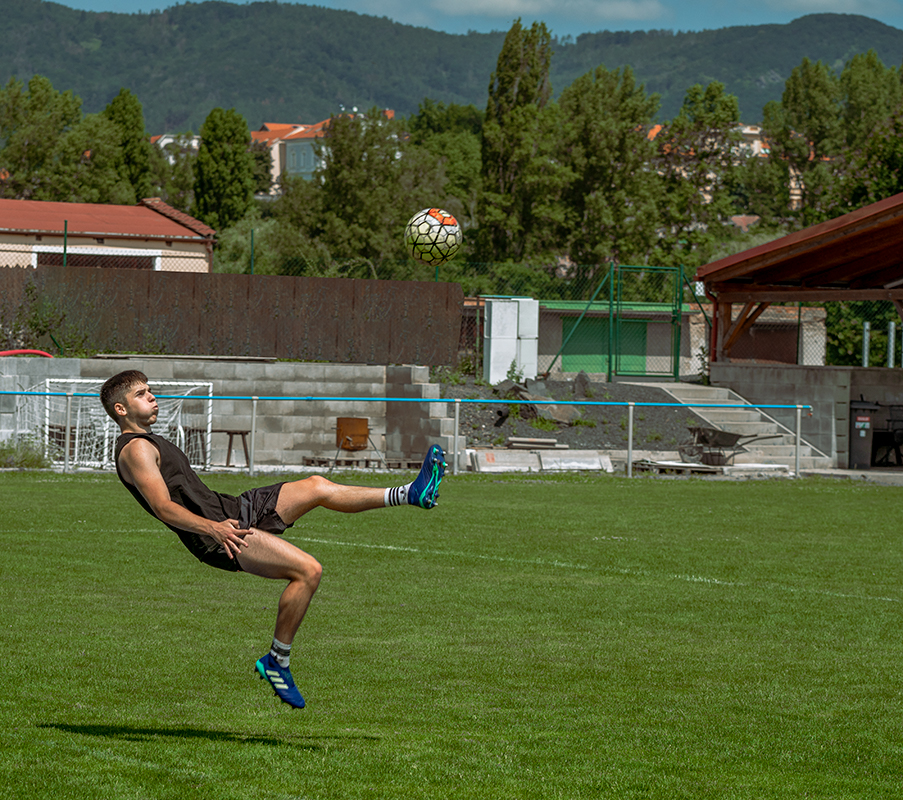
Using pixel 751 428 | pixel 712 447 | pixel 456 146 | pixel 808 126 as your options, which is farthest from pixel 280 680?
pixel 456 146

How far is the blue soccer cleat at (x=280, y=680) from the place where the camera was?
5875mm

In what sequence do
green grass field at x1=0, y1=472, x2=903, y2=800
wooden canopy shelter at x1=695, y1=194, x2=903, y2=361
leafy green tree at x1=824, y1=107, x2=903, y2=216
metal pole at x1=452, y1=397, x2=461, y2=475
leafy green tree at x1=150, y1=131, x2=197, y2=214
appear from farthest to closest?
leafy green tree at x1=150, y1=131, x2=197, y2=214
leafy green tree at x1=824, y1=107, x2=903, y2=216
wooden canopy shelter at x1=695, y1=194, x2=903, y2=361
metal pole at x1=452, y1=397, x2=461, y2=475
green grass field at x1=0, y1=472, x2=903, y2=800

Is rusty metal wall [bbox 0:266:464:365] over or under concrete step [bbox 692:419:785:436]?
over

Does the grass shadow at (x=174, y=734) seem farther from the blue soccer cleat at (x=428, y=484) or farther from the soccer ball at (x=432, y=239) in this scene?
the soccer ball at (x=432, y=239)

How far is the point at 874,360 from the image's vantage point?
39812 millimetres

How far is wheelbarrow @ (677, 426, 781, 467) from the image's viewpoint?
24.6 meters

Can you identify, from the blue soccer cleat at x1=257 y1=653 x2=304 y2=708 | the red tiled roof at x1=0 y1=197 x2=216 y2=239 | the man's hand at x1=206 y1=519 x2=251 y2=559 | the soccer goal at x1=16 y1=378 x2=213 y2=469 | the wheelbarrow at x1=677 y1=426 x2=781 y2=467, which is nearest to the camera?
the man's hand at x1=206 y1=519 x2=251 y2=559

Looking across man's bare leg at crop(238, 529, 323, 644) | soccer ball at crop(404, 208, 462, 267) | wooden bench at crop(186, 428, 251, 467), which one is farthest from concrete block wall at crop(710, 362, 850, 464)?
man's bare leg at crop(238, 529, 323, 644)

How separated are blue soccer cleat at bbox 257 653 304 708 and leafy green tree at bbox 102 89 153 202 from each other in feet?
205

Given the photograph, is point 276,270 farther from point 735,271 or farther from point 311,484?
point 311,484

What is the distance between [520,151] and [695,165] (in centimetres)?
1204

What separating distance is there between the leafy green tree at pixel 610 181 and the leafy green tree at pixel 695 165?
2.12m

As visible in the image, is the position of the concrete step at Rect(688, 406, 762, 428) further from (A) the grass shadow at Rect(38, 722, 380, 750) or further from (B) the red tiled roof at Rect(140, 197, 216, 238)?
(A) the grass shadow at Rect(38, 722, 380, 750)

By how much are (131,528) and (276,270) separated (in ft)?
72.8
